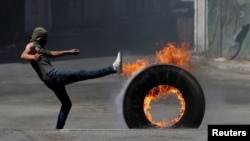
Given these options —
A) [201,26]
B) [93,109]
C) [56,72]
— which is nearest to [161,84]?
[56,72]

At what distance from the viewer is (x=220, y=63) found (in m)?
22.2

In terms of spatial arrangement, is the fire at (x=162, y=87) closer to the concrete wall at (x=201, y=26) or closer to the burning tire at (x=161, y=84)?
the burning tire at (x=161, y=84)

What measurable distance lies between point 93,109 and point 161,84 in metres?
4.67

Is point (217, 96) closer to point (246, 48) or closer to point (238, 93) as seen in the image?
point (238, 93)

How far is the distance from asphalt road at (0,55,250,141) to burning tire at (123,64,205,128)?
18.9 inches

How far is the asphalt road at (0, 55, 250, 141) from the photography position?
8586 millimetres

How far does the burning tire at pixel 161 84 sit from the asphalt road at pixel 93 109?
1.57ft

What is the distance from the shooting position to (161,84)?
952 centimetres

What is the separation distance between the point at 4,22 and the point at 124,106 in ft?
92.1

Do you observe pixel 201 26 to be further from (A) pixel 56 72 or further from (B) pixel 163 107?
(A) pixel 56 72

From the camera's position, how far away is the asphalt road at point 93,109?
8586mm

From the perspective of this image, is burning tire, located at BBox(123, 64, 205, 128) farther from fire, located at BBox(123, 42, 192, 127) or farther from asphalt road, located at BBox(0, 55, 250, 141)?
asphalt road, located at BBox(0, 55, 250, 141)

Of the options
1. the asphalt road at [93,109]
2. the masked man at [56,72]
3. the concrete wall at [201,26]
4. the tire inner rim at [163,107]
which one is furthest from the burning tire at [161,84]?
the concrete wall at [201,26]

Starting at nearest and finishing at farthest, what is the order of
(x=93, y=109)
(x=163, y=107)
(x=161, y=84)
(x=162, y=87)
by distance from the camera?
(x=161, y=84)
(x=162, y=87)
(x=93, y=109)
(x=163, y=107)
